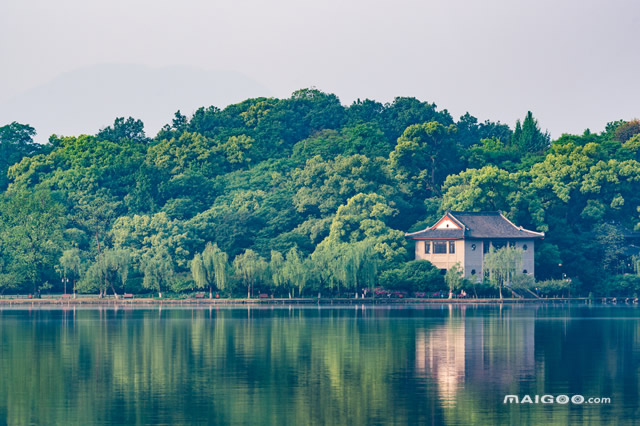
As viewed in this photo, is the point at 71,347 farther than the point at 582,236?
No

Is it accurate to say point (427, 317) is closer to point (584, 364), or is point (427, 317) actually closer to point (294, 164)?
point (584, 364)

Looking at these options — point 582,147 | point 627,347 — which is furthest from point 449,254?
point 627,347

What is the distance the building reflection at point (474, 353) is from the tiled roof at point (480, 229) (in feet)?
81.6

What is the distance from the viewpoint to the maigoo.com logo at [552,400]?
25953mm

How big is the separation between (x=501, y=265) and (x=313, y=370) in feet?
145

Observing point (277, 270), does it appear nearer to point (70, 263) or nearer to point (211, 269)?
point (211, 269)

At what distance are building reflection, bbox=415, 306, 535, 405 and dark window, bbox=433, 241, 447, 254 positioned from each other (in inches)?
979

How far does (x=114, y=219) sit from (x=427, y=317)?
115 feet

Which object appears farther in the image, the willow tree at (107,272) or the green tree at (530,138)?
the green tree at (530,138)

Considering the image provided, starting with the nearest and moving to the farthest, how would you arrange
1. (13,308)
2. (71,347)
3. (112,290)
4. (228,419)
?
(228,419)
(71,347)
(13,308)
(112,290)

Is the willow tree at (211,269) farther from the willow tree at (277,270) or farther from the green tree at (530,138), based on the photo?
the green tree at (530,138)

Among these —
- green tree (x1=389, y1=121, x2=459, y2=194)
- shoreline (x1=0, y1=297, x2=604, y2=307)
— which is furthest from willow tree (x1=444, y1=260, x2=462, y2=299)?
green tree (x1=389, y1=121, x2=459, y2=194)

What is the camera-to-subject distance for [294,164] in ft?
310

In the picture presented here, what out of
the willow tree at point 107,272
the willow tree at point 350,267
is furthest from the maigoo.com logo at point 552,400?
the willow tree at point 107,272
